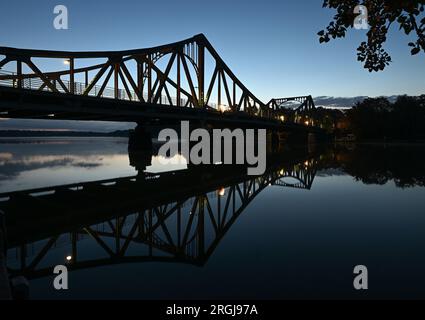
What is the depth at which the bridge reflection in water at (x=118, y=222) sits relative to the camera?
7965mm

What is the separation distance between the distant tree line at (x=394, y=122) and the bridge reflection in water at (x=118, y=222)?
348 ft

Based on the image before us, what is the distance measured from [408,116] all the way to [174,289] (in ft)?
409

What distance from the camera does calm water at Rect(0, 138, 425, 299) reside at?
6.11m

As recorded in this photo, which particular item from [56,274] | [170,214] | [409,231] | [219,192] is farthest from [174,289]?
[219,192]

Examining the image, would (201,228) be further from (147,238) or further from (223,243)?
(147,238)

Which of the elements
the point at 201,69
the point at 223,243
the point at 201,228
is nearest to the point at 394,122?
the point at 201,69

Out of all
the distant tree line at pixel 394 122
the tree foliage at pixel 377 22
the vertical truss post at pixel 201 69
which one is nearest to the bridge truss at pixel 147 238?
the tree foliage at pixel 377 22

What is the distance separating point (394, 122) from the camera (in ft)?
363

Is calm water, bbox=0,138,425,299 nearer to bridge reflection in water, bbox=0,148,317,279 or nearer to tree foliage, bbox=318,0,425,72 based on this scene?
bridge reflection in water, bbox=0,148,317,279

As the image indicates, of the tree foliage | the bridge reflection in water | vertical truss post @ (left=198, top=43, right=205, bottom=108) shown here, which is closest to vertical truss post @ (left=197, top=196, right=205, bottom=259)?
the bridge reflection in water

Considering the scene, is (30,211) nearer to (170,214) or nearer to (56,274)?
(170,214)

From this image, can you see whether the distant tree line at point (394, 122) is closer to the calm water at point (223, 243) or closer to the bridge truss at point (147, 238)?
the calm water at point (223, 243)

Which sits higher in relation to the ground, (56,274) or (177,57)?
(177,57)
